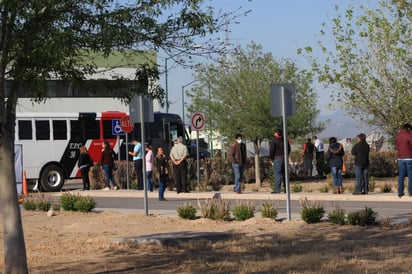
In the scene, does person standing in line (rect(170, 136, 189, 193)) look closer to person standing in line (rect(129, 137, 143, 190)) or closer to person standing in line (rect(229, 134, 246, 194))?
person standing in line (rect(229, 134, 246, 194))

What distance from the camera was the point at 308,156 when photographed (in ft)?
111

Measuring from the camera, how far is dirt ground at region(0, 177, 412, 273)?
10.6m

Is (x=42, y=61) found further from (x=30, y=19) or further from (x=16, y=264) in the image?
(x=16, y=264)

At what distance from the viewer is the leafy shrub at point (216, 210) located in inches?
638

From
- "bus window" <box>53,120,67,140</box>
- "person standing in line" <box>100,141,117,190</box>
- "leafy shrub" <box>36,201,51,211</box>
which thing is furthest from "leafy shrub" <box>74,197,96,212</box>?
"bus window" <box>53,120,67,140</box>

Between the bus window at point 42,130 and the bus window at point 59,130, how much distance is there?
284 mm

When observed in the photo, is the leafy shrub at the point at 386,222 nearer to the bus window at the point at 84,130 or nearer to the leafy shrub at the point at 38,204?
the leafy shrub at the point at 38,204

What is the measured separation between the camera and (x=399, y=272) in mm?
9688

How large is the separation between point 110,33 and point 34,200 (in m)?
11.7

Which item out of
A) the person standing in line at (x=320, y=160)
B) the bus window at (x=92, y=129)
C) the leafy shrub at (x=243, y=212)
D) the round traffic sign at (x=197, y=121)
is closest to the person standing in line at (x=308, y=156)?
the person standing in line at (x=320, y=160)

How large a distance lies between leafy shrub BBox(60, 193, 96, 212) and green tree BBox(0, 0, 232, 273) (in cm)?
916

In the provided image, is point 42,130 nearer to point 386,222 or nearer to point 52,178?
point 52,178

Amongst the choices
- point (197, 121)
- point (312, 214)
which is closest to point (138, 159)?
point (197, 121)

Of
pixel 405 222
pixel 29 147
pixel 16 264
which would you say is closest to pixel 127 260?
pixel 16 264
